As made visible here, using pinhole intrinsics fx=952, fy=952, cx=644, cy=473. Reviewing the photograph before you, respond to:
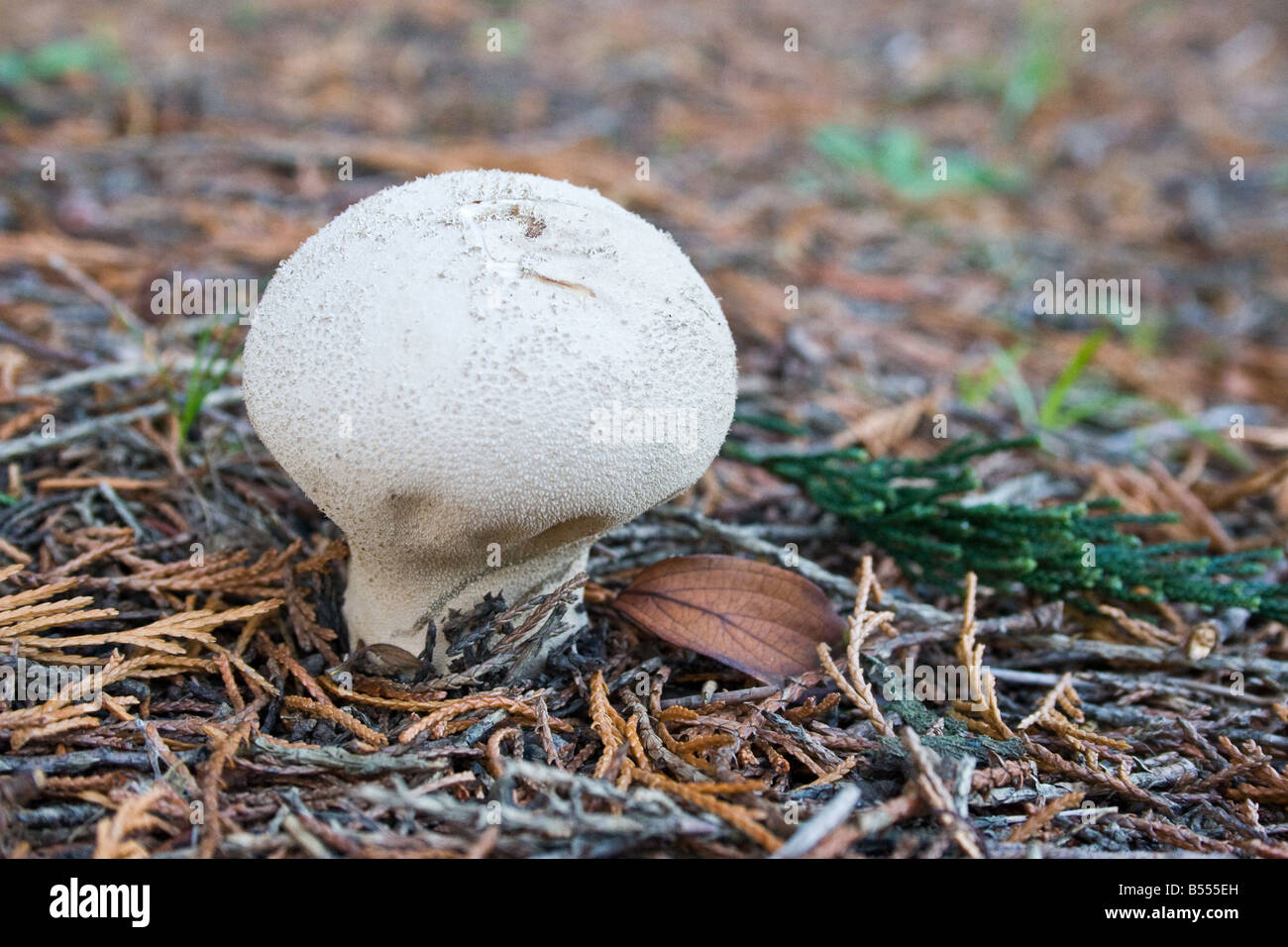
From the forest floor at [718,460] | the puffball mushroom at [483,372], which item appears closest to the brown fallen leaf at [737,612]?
the forest floor at [718,460]

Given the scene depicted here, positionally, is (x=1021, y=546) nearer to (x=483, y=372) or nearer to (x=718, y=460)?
(x=718, y=460)

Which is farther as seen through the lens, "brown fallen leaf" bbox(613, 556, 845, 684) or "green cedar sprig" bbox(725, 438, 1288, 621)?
"green cedar sprig" bbox(725, 438, 1288, 621)

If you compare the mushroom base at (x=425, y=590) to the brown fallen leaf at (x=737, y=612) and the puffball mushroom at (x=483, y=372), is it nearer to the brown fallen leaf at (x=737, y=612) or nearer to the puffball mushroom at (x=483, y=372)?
the puffball mushroom at (x=483, y=372)

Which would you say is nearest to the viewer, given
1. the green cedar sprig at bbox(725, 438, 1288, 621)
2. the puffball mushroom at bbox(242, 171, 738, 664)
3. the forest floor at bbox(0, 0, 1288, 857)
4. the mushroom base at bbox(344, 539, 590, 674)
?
the puffball mushroom at bbox(242, 171, 738, 664)

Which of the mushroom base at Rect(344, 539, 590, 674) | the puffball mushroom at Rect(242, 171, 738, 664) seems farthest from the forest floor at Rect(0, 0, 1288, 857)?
the puffball mushroom at Rect(242, 171, 738, 664)

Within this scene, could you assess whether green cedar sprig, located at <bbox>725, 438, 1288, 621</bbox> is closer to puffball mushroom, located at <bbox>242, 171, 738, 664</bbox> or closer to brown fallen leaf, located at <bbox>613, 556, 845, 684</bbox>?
brown fallen leaf, located at <bbox>613, 556, 845, 684</bbox>

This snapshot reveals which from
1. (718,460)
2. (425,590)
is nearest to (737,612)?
(425,590)
